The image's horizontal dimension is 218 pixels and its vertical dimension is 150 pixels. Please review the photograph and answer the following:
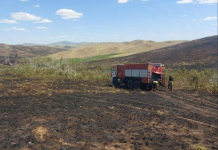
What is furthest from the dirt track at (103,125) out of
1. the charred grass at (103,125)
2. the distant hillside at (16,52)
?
the distant hillside at (16,52)

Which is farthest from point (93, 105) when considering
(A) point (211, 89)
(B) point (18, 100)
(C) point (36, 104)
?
(A) point (211, 89)

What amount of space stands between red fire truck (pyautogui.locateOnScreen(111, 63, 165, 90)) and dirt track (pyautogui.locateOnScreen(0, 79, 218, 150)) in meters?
6.23

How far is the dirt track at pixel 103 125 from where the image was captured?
275 inches

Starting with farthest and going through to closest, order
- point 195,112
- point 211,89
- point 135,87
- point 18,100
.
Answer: point 135,87
point 211,89
point 18,100
point 195,112

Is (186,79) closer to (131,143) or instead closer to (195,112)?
(195,112)

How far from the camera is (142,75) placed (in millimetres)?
20047

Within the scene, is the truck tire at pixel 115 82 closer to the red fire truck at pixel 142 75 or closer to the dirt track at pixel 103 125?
the red fire truck at pixel 142 75

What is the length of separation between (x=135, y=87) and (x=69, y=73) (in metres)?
15.1

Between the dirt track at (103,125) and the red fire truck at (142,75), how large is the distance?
20.4ft

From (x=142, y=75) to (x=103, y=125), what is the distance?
11.8 m

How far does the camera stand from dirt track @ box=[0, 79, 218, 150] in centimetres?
697

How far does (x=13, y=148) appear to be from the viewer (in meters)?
6.14

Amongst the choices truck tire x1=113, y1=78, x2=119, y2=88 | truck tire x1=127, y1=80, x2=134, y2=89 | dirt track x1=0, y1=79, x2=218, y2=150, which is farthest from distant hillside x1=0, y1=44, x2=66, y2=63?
dirt track x1=0, y1=79, x2=218, y2=150

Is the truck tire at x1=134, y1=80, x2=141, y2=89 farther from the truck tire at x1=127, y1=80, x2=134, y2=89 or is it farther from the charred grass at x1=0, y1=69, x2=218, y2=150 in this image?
the charred grass at x1=0, y1=69, x2=218, y2=150
